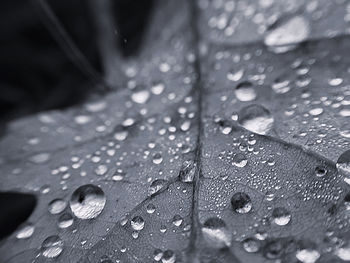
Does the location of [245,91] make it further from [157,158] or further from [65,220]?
[65,220]

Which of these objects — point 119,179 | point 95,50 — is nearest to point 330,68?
point 119,179

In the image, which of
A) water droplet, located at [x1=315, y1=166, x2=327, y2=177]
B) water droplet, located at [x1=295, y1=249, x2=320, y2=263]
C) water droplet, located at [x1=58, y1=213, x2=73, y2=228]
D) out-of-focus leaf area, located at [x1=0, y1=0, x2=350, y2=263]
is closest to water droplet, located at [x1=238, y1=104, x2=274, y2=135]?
out-of-focus leaf area, located at [x1=0, y1=0, x2=350, y2=263]

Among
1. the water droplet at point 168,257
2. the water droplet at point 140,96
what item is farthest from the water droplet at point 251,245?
the water droplet at point 140,96

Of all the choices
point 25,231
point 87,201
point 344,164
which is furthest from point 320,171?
point 25,231

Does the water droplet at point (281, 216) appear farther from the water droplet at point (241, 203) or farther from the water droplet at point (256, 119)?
the water droplet at point (256, 119)

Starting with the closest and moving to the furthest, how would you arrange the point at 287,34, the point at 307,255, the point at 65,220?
the point at 307,255, the point at 65,220, the point at 287,34

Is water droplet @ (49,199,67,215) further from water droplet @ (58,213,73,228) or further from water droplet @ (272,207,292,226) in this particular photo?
water droplet @ (272,207,292,226)

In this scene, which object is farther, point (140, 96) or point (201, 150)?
point (140, 96)
